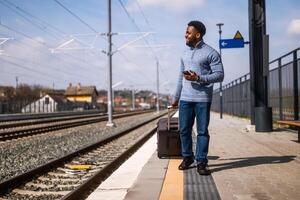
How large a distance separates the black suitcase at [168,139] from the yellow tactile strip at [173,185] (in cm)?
68

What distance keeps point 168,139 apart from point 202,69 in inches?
86.8

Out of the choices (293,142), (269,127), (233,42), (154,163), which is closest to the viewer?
(154,163)

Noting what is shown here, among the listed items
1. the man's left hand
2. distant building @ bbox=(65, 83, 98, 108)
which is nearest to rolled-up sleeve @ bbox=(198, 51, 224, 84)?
the man's left hand

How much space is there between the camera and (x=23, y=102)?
74.9m

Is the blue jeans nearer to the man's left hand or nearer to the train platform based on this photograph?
the train platform

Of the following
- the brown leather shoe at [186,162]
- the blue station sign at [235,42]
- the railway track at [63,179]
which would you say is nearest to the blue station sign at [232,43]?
the blue station sign at [235,42]

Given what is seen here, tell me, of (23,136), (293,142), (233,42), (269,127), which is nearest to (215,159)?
(293,142)

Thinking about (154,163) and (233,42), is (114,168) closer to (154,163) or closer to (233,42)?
(154,163)

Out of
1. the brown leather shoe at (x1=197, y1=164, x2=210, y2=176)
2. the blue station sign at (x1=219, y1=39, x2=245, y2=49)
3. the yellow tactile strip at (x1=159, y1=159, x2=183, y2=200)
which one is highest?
the blue station sign at (x1=219, y1=39, x2=245, y2=49)

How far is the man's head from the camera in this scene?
7.04 meters

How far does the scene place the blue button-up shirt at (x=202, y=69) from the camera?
694 cm

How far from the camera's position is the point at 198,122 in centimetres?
715

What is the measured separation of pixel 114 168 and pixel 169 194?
4399 millimetres

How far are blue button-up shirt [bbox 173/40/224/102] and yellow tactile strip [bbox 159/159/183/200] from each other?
1106 mm
